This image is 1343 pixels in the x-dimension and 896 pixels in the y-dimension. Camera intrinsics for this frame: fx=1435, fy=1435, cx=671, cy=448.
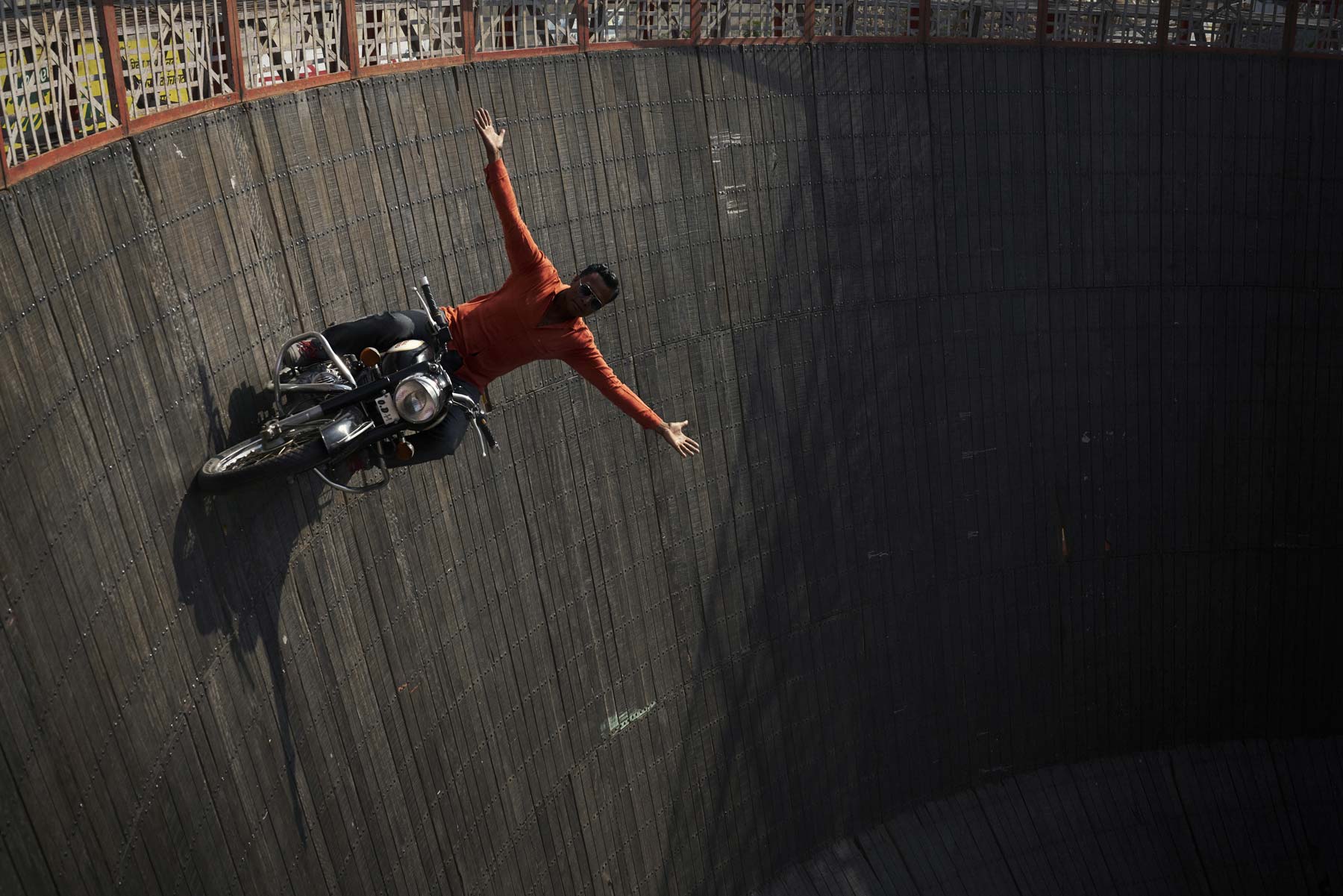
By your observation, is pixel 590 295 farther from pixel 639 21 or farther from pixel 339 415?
pixel 639 21

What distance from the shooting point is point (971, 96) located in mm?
17391

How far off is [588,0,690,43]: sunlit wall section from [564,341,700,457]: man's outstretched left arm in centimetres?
559

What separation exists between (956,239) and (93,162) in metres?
11.3

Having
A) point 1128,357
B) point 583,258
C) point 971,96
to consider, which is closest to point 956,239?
point 971,96

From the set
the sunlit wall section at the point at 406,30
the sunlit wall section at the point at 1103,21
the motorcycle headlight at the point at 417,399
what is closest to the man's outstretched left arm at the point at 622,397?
the motorcycle headlight at the point at 417,399

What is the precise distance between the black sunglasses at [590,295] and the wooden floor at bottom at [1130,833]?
9.32m

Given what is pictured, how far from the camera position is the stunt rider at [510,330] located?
9.50m

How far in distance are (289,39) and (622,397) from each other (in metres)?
3.97

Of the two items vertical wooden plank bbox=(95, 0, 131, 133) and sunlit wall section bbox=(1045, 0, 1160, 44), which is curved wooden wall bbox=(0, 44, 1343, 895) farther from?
sunlit wall section bbox=(1045, 0, 1160, 44)

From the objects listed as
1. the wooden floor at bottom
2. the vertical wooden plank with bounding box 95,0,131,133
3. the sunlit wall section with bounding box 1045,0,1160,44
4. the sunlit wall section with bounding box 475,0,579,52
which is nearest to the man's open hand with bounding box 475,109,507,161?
the vertical wooden plank with bounding box 95,0,131,133

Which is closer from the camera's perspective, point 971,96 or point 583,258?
point 583,258

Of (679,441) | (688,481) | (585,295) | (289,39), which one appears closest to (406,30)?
(289,39)

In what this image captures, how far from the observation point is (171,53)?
9461 mm

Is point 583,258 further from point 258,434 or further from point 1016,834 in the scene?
point 1016,834
